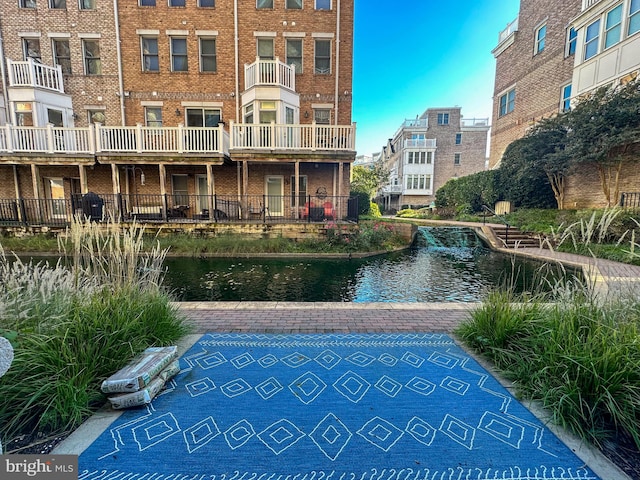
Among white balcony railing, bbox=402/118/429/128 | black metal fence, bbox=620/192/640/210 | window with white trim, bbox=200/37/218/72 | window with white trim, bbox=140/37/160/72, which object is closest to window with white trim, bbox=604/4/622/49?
black metal fence, bbox=620/192/640/210

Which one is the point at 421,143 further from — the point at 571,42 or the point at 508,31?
the point at 571,42

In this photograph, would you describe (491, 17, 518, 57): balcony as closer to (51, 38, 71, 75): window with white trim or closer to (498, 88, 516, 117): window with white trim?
(498, 88, 516, 117): window with white trim

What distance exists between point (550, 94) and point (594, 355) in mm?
20057

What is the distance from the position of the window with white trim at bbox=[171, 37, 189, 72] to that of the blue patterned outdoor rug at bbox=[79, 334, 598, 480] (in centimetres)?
1596

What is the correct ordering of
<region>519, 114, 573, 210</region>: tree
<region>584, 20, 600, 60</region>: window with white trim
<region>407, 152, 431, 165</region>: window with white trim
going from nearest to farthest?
1. <region>584, 20, 600, 60</region>: window with white trim
2. <region>519, 114, 573, 210</region>: tree
3. <region>407, 152, 431, 165</region>: window with white trim

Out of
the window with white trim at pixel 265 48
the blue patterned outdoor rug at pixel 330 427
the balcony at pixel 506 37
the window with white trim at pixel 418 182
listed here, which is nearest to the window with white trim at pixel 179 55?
the window with white trim at pixel 265 48

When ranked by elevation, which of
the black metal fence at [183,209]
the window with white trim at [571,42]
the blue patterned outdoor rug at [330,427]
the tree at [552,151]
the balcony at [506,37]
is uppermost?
the balcony at [506,37]

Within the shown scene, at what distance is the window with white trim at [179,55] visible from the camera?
14258 millimetres

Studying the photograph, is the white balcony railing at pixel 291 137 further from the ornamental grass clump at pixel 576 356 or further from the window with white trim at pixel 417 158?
the window with white trim at pixel 417 158

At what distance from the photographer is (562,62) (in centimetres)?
1566

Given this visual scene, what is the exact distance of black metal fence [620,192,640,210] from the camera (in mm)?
11336

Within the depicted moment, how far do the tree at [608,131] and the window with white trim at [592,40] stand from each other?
8.17 ft

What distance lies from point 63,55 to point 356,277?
58.8ft

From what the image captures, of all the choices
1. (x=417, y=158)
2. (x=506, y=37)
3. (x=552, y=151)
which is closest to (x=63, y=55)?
(x=552, y=151)
